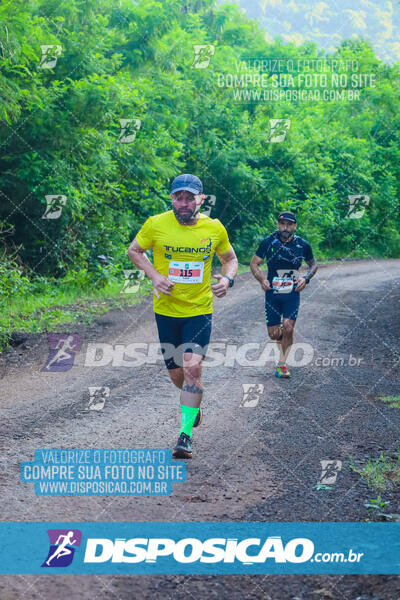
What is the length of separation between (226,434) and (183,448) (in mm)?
921

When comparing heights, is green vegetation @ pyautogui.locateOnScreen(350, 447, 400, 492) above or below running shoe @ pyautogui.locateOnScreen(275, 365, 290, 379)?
above

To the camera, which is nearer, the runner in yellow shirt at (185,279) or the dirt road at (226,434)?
the dirt road at (226,434)

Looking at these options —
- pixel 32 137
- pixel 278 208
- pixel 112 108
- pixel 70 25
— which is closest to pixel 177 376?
pixel 32 137

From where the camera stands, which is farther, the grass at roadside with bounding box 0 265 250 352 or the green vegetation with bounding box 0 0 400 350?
the green vegetation with bounding box 0 0 400 350

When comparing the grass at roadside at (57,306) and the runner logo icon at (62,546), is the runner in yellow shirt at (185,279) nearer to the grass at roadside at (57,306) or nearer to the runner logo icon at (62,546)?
the runner logo icon at (62,546)

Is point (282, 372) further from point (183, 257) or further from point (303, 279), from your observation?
point (183, 257)

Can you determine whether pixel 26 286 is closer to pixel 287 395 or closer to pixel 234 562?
pixel 287 395

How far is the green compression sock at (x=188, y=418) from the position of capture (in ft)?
19.2

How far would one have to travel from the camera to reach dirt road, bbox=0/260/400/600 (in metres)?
3.78

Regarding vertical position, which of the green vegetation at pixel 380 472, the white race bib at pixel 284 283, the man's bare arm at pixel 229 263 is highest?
the man's bare arm at pixel 229 263

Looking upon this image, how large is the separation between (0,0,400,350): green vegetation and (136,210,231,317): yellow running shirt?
217 inches

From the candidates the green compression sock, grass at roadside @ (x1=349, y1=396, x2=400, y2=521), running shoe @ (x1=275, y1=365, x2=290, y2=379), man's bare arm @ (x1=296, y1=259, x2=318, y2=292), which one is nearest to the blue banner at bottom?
grass at roadside @ (x1=349, y1=396, x2=400, y2=521)

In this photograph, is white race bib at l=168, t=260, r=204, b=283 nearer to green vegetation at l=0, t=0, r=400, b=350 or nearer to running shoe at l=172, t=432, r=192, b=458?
running shoe at l=172, t=432, r=192, b=458

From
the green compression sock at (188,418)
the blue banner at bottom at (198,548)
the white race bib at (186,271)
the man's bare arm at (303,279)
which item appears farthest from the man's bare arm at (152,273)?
the man's bare arm at (303,279)
